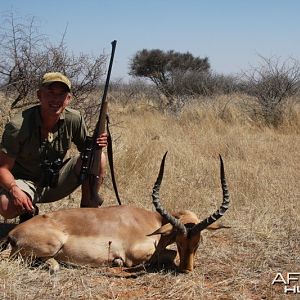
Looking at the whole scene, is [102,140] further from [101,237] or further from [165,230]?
[165,230]

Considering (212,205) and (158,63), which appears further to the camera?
(158,63)

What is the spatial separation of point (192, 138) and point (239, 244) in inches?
284

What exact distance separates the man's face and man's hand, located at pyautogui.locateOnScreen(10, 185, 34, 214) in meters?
0.80

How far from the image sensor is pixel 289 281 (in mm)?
4230

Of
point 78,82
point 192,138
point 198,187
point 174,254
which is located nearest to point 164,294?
point 174,254

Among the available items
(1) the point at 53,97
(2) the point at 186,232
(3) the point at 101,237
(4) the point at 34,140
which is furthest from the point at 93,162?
(2) the point at 186,232

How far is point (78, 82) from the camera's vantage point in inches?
366

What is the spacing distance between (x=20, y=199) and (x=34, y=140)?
65cm

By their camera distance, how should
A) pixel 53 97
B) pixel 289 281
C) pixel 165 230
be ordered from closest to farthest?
pixel 289 281 → pixel 165 230 → pixel 53 97

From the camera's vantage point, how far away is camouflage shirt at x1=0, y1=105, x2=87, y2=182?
503 cm

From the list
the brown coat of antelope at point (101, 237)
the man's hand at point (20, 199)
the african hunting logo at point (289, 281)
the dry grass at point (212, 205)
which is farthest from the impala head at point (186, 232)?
the man's hand at point (20, 199)

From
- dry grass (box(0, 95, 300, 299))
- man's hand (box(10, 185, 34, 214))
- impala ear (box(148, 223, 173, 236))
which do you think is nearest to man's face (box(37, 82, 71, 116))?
man's hand (box(10, 185, 34, 214))

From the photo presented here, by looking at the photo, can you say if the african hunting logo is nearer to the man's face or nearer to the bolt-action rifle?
the bolt-action rifle

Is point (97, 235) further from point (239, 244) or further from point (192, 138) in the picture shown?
point (192, 138)
